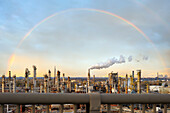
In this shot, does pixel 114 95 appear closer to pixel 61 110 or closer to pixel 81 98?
pixel 81 98

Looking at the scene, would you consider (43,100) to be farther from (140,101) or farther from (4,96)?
(140,101)

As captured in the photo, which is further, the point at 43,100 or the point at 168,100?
the point at 168,100

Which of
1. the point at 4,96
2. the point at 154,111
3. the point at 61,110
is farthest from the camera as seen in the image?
the point at 154,111

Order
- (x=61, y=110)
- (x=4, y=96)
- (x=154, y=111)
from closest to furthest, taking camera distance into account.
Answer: (x=4, y=96)
(x=61, y=110)
(x=154, y=111)

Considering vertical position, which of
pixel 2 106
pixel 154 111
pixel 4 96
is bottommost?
pixel 154 111

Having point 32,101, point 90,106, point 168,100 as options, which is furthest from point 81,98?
point 168,100

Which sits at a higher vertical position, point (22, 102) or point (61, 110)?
point (22, 102)
